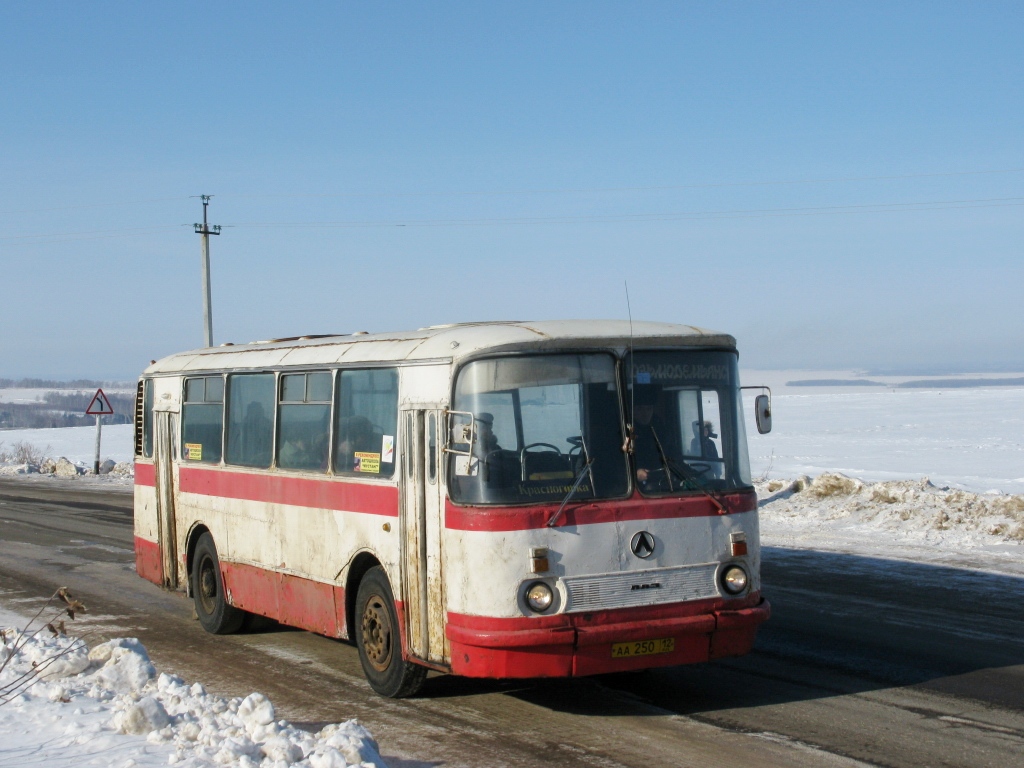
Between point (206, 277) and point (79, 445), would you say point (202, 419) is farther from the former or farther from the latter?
point (79, 445)

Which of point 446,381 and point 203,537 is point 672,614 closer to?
point 446,381

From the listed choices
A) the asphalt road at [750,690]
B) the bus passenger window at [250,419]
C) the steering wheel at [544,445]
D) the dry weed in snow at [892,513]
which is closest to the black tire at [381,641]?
the asphalt road at [750,690]

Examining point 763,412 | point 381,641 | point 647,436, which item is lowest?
point 381,641

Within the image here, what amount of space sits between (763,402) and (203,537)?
615 centimetres

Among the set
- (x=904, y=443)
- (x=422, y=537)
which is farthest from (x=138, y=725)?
(x=904, y=443)

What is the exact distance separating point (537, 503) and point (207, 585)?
5567 mm

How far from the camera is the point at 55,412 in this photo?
148250 millimetres

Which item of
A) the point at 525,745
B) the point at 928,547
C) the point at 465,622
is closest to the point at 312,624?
the point at 465,622

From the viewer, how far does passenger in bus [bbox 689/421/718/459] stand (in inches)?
327

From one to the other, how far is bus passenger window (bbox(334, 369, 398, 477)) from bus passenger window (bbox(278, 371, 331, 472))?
0.26 metres

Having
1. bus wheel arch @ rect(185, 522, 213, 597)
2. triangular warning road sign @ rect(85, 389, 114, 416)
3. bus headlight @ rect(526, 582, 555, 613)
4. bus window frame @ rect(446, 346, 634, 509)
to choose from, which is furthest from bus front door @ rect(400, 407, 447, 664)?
triangular warning road sign @ rect(85, 389, 114, 416)

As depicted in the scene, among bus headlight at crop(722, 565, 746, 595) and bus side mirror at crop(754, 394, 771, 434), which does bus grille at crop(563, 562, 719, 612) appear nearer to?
bus headlight at crop(722, 565, 746, 595)

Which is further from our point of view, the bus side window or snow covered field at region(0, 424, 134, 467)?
snow covered field at region(0, 424, 134, 467)

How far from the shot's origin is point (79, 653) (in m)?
8.57
